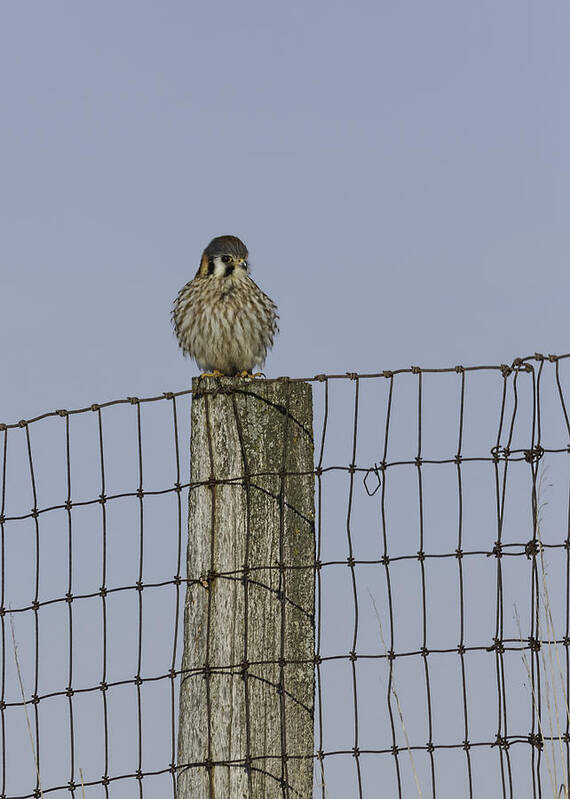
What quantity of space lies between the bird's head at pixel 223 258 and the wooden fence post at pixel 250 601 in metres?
2.60

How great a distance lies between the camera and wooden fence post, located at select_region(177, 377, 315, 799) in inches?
149

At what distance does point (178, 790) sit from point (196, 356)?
288 centimetres

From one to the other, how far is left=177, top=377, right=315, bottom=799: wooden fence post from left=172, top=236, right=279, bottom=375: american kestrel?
2297 millimetres

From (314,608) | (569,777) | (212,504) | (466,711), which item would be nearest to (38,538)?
(212,504)

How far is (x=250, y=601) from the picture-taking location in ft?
12.5

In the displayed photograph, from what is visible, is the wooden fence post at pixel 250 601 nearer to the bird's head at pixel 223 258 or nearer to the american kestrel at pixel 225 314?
the american kestrel at pixel 225 314

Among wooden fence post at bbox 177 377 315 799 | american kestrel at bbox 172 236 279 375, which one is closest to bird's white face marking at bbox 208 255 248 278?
american kestrel at bbox 172 236 279 375

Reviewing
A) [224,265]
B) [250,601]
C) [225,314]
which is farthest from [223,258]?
[250,601]

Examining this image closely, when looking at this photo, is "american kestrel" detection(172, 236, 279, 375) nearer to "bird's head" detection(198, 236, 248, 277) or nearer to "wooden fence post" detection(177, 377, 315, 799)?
"bird's head" detection(198, 236, 248, 277)

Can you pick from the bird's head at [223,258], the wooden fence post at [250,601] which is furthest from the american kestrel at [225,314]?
the wooden fence post at [250,601]

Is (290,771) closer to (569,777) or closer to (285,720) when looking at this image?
(285,720)

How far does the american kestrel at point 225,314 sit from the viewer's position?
6.22m

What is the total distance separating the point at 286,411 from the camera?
3.89 m

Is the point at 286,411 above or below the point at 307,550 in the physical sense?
above
